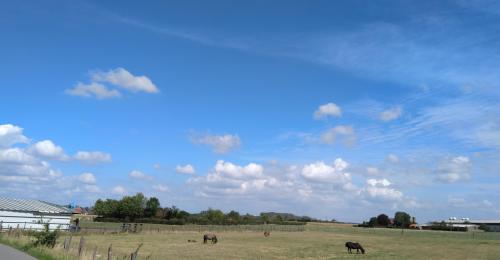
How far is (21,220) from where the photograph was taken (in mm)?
68312

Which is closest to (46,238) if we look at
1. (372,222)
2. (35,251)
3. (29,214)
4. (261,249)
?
(35,251)

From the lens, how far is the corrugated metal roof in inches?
2736

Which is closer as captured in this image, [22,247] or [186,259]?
[22,247]

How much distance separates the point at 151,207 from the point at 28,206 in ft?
282

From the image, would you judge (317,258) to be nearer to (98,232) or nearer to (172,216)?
(98,232)

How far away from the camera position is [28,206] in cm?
7431

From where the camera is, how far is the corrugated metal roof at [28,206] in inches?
2736

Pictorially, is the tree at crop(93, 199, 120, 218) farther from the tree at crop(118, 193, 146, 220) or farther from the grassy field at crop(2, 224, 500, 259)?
the grassy field at crop(2, 224, 500, 259)

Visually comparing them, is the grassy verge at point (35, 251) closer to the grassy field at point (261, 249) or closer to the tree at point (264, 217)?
the grassy field at point (261, 249)

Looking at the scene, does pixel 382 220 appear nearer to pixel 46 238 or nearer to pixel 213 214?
pixel 213 214

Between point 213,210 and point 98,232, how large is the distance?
102 meters

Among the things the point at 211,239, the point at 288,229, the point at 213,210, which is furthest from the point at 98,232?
the point at 213,210

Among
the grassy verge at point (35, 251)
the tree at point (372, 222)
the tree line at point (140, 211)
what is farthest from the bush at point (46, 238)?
the tree at point (372, 222)

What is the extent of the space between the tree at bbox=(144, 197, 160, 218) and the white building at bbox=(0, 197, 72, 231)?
77.4 meters
